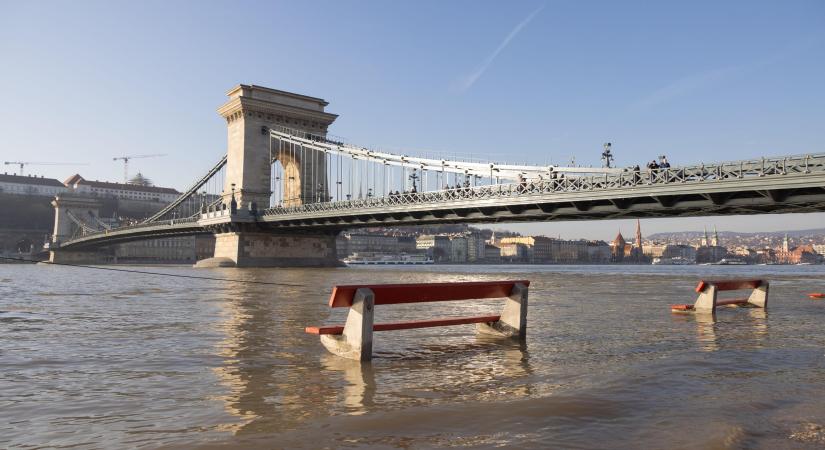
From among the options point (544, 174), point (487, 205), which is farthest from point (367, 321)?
point (544, 174)

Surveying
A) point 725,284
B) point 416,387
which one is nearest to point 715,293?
point 725,284

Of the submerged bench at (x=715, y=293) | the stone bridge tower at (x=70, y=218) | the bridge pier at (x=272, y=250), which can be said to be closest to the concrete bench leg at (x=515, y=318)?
the submerged bench at (x=715, y=293)

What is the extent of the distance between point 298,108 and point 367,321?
64.6 m

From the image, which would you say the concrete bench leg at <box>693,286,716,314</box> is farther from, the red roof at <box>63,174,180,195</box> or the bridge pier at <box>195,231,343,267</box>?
the red roof at <box>63,174,180,195</box>

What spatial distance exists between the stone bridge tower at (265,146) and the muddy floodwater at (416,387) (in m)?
57.9

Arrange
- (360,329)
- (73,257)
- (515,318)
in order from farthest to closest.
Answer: (73,257), (515,318), (360,329)

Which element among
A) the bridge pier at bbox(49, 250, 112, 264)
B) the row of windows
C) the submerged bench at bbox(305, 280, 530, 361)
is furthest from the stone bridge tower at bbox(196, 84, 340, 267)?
the row of windows

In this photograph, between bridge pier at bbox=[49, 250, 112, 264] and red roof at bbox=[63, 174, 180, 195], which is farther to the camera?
red roof at bbox=[63, 174, 180, 195]

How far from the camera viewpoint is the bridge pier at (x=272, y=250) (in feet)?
203

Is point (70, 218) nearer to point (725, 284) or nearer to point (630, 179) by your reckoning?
point (630, 179)

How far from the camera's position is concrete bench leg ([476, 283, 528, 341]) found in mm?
9438

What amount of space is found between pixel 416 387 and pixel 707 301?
30.4 ft

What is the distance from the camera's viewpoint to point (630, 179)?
3422 cm

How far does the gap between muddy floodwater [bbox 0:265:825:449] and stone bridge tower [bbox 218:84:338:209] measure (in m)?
57.9
